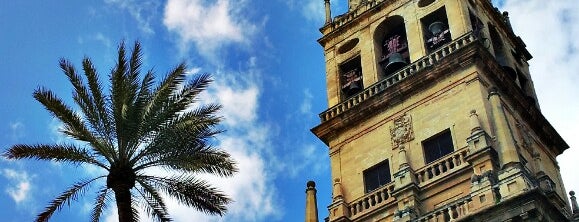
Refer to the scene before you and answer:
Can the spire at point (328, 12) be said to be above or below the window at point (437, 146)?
above

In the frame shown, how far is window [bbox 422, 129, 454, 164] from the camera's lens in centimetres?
3206

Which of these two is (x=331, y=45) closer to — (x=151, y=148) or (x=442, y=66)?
(x=442, y=66)

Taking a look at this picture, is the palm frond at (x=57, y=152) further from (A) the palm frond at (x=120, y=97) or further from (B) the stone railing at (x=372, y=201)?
(B) the stone railing at (x=372, y=201)

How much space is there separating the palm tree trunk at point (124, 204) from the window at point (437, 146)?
13.1 meters

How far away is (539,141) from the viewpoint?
36.0 metres

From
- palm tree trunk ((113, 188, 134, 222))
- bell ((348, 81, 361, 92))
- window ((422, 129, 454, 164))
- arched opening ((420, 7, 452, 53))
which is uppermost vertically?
arched opening ((420, 7, 452, 53))

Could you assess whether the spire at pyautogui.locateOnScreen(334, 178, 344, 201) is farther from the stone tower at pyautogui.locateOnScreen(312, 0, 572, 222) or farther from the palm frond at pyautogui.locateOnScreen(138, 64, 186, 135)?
the palm frond at pyautogui.locateOnScreen(138, 64, 186, 135)

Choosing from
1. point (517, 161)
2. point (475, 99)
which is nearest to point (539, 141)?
point (475, 99)

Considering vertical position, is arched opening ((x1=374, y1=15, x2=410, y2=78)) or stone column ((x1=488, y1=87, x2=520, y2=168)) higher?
arched opening ((x1=374, y1=15, x2=410, y2=78))

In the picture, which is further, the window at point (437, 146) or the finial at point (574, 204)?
the window at point (437, 146)

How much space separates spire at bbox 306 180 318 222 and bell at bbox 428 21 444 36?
29.1ft

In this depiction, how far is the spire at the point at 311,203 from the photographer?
32.9 metres

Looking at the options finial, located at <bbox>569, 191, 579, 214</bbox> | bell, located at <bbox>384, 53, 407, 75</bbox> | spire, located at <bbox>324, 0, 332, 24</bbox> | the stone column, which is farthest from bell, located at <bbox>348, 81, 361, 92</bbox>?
finial, located at <bbox>569, 191, 579, 214</bbox>

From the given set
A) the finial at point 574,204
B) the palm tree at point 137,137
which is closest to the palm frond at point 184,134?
the palm tree at point 137,137
